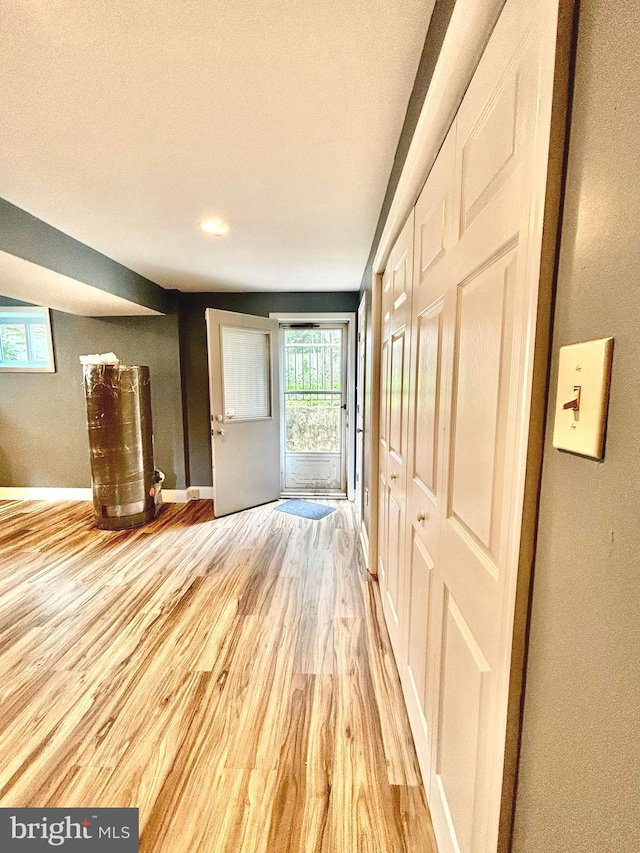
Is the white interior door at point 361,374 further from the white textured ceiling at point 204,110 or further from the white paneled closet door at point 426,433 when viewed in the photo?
the white paneled closet door at point 426,433

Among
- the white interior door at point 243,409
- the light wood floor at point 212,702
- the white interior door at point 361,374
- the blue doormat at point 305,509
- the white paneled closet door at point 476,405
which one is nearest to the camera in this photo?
the white paneled closet door at point 476,405

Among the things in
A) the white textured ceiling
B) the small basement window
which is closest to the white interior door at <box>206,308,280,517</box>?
the white textured ceiling

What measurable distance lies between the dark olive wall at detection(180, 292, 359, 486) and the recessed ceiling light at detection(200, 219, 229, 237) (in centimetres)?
152

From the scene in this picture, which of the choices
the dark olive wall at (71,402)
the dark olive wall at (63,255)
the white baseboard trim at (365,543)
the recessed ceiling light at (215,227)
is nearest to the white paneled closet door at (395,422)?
the white baseboard trim at (365,543)

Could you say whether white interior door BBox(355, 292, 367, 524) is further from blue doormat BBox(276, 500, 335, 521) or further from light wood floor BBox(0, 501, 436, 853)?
light wood floor BBox(0, 501, 436, 853)

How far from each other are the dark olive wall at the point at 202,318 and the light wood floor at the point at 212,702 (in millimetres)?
1706

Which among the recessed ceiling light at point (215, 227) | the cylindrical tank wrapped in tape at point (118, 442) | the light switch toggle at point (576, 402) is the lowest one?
the cylindrical tank wrapped in tape at point (118, 442)

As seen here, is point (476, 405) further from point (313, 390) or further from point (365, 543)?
point (313, 390)

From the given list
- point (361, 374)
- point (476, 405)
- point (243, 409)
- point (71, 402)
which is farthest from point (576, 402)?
point (71, 402)

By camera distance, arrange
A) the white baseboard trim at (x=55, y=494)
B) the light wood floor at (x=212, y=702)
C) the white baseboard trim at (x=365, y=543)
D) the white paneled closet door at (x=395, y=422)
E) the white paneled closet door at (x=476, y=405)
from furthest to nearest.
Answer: the white baseboard trim at (x=55, y=494) → the white baseboard trim at (x=365, y=543) → the white paneled closet door at (x=395, y=422) → the light wood floor at (x=212, y=702) → the white paneled closet door at (x=476, y=405)

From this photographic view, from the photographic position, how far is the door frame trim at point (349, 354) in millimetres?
3777

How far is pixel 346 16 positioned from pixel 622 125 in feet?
3.34

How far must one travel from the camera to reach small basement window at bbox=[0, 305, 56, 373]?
3719 millimetres

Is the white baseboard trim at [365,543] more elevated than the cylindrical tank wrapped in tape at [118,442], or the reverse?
the cylindrical tank wrapped in tape at [118,442]
